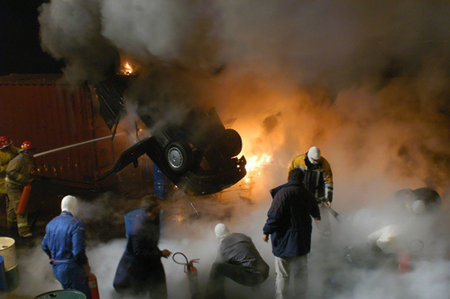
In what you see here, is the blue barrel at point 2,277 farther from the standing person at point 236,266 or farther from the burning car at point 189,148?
the standing person at point 236,266

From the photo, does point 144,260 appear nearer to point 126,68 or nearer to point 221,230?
point 221,230

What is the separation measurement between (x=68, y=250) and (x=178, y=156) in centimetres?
222

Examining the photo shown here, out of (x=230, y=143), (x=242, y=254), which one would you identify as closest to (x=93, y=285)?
(x=242, y=254)

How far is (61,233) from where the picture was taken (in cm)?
343

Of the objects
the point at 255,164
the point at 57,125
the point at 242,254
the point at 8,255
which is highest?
the point at 57,125

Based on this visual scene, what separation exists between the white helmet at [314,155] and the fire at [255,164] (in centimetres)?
305

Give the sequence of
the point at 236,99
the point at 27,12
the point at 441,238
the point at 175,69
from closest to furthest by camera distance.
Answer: the point at 441,238 < the point at 175,69 < the point at 236,99 < the point at 27,12

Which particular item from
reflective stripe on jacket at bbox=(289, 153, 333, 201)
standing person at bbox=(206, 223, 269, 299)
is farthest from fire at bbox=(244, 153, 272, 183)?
standing person at bbox=(206, 223, 269, 299)

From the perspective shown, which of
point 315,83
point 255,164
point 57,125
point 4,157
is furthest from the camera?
point 57,125

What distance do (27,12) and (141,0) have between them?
11.0 metres

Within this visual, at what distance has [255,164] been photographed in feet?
28.3

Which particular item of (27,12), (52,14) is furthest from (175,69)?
(27,12)

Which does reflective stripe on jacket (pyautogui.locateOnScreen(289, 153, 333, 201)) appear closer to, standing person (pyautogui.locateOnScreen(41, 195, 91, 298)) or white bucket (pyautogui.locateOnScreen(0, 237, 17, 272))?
standing person (pyautogui.locateOnScreen(41, 195, 91, 298))

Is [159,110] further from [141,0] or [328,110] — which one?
[328,110]
